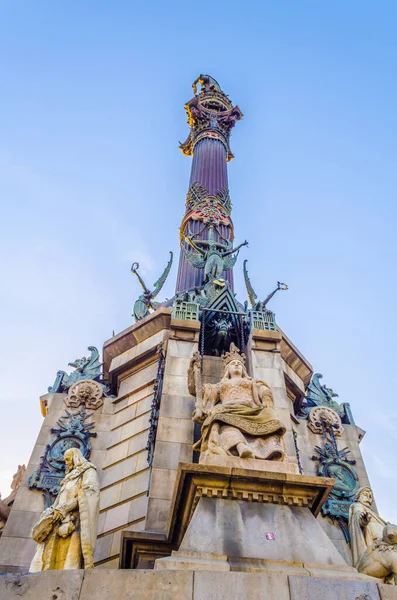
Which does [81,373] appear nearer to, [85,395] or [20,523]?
[85,395]

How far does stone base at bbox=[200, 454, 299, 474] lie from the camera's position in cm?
801

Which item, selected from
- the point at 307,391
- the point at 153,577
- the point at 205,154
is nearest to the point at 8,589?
the point at 153,577

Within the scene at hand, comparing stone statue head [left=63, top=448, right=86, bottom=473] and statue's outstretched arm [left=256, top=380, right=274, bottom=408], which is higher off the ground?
statue's outstretched arm [left=256, top=380, right=274, bottom=408]

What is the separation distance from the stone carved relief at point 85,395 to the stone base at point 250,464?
735cm

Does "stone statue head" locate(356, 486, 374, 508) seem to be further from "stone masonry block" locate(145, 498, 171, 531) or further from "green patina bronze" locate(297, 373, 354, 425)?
"green patina bronze" locate(297, 373, 354, 425)

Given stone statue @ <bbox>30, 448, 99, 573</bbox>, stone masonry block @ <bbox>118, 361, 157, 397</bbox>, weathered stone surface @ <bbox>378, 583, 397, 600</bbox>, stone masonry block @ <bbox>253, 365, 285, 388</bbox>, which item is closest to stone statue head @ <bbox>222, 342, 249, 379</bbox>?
stone masonry block @ <bbox>253, 365, 285, 388</bbox>

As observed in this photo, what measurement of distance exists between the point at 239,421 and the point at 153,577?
363cm

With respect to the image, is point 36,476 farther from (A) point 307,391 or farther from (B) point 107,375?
(A) point 307,391

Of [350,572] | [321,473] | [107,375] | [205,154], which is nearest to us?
[350,572]

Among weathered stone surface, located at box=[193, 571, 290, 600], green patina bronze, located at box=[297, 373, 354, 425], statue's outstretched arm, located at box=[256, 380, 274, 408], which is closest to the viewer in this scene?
weathered stone surface, located at box=[193, 571, 290, 600]

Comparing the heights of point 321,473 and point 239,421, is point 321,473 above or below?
above

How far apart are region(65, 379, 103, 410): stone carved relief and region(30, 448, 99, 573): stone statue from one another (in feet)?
23.0

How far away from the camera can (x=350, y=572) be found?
6.62 metres

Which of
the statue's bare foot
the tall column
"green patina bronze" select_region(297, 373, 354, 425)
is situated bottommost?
the statue's bare foot
